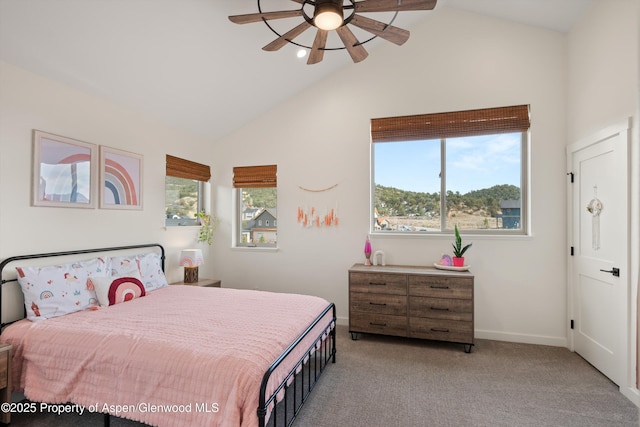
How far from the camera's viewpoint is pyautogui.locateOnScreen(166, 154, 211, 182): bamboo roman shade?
395 cm

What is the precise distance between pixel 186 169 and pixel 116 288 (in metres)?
1.85

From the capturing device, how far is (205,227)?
4520 mm

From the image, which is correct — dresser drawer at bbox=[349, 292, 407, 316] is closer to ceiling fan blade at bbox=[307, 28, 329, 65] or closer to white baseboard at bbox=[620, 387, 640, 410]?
white baseboard at bbox=[620, 387, 640, 410]

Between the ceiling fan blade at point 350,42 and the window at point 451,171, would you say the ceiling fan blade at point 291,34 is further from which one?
the window at point 451,171

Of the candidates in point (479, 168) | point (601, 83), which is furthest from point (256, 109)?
point (601, 83)

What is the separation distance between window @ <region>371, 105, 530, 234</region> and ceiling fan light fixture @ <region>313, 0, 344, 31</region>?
2044 millimetres

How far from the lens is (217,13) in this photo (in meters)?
2.77

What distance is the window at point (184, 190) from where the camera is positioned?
3992 mm

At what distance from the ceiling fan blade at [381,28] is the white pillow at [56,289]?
2954mm

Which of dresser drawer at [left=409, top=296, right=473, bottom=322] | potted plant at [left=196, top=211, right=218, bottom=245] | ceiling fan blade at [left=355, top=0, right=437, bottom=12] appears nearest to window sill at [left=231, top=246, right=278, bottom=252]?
potted plant at [left=196, top=211, right=218, bottom=245]

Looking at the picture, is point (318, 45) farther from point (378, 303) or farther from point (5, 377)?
point (5, 377)

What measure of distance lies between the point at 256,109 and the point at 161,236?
6.88 ft

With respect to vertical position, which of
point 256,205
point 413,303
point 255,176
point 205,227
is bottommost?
point 413,303

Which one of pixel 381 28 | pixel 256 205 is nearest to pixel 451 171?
pixel 381 28
